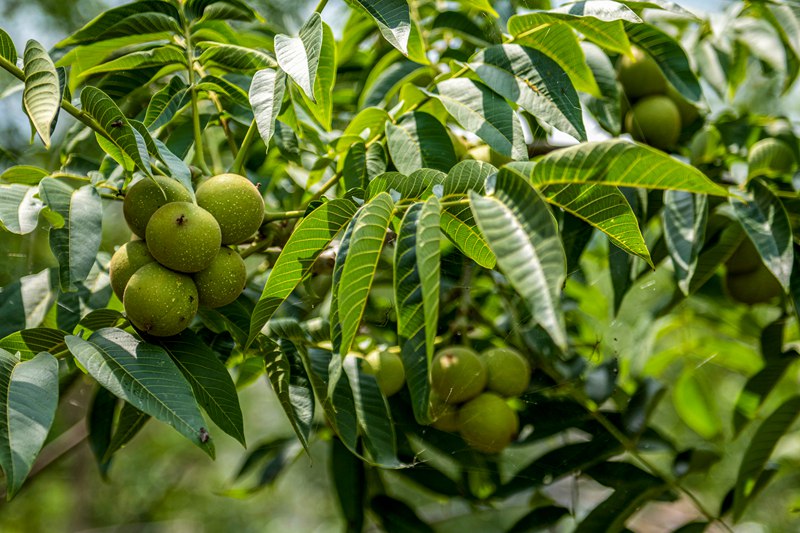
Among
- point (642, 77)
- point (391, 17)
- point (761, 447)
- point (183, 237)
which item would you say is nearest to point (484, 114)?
point (391, 17)

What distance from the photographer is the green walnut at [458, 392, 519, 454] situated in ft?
3.62

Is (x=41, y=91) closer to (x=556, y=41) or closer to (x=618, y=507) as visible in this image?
(x=556, y=41)

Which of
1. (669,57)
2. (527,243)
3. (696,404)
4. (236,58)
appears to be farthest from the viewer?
(696,404)

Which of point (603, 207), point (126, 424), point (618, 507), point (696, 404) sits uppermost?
point (603, 207)

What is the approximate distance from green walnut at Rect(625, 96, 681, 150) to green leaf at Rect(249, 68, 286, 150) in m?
0.74

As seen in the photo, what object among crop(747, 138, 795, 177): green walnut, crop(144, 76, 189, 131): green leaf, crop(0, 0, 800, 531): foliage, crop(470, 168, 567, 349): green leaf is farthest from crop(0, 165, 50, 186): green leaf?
crop(747, 138, 795, 177): green walnut

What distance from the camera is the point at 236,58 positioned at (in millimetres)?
1008

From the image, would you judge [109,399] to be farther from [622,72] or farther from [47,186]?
[622,72]

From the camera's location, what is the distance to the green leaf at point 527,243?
1.71 ft

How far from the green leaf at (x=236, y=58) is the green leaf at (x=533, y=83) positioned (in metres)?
0.27

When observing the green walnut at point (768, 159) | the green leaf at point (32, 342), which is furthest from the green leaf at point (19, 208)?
the green walnut at point (768, 159)

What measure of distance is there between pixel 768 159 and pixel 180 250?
2.85 feet

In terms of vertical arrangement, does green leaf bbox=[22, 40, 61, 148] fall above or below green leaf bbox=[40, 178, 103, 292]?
above

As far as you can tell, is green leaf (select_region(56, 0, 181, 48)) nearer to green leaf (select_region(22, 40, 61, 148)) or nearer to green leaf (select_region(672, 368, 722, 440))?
green leaf (select_region(22, 40, 61, 148))
